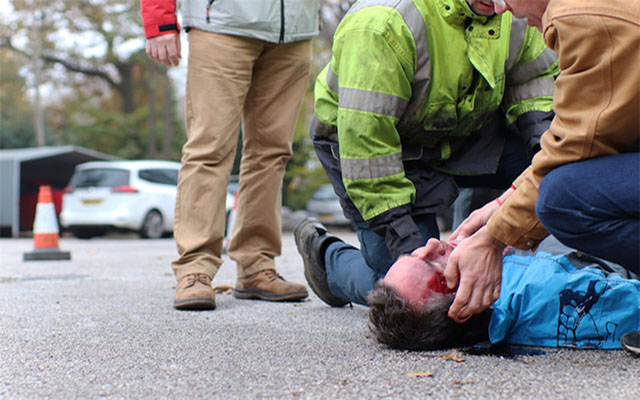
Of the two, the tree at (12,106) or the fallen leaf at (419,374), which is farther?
the tree at (12,106)

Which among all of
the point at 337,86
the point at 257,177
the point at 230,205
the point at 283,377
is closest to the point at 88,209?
the point at 230,205

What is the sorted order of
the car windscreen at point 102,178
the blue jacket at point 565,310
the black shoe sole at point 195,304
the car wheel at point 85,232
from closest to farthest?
the blue jacket at point 565,310
the black shoe sole at point 195,304
the car windscreen at point 102,178
the car wheel at point 85,232

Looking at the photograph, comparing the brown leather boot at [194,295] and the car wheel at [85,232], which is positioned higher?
the brown leather boot at [194,295]

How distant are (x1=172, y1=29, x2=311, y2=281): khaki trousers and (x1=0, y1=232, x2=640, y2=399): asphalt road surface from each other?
40 cm

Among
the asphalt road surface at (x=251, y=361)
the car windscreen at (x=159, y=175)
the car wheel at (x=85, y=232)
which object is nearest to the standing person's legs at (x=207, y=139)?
the asphalt road surface at (x=251, y=361)

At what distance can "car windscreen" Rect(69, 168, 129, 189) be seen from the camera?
1250cm

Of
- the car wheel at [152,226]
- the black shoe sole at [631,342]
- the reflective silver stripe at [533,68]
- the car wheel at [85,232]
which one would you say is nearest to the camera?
the black shoe sole at [631,342]

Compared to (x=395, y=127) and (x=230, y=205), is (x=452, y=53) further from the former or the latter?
(x=230, y=205)

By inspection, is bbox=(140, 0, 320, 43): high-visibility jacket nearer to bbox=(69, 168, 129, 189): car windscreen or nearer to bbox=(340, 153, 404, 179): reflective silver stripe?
bbox=(340, 153, 404, 179): reflective silver stripe

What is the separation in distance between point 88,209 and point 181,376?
36.4 ft

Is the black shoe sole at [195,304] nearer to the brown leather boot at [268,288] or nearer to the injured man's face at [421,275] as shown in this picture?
the brown leather boot at [268,288]

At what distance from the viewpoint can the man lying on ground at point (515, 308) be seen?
215cm

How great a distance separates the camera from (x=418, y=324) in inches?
85.0

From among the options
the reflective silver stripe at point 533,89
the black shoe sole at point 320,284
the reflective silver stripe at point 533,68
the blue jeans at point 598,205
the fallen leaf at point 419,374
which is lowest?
the black shoe sole at point 320,284
